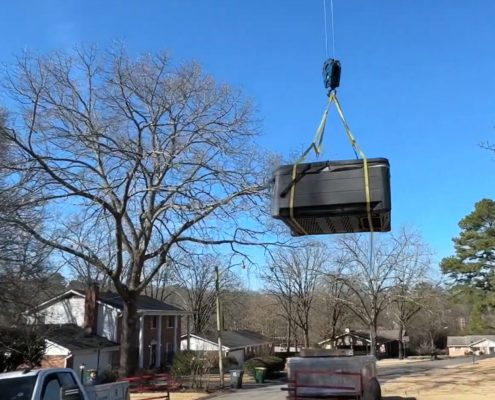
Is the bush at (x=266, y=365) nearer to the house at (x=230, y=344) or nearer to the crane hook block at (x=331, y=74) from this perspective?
the house at (x=230, y=344)

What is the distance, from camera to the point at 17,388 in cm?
698

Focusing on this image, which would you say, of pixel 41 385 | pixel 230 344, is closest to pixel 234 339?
pixel 230 344

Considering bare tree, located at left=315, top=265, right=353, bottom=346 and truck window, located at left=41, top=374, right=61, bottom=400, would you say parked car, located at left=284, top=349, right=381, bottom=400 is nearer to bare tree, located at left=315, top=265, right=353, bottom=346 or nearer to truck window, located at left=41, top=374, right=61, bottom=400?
truck window, located at left=41, top=374, right=61, bottom=400

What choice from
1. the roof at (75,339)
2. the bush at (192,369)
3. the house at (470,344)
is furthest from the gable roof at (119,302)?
the house at (470,344)

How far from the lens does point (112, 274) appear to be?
3041 centimetres

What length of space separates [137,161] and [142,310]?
2074cm

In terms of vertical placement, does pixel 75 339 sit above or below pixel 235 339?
below

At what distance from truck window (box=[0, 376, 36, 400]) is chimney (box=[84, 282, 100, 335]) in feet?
124

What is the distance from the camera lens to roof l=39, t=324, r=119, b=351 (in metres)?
37.7

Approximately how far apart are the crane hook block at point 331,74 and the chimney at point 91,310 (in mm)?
38883

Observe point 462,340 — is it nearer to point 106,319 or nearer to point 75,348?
point 106,319

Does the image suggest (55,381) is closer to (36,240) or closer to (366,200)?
(366,200)

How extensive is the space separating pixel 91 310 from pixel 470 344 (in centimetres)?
9118

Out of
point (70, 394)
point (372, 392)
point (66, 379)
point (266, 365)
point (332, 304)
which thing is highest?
point (332, 304)
